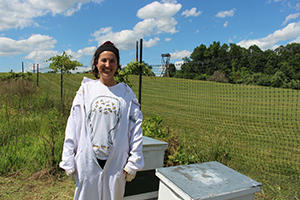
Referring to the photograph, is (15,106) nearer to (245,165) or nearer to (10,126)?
(10,126)

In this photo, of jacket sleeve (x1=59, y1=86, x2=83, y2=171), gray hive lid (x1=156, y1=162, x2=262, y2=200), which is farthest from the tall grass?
gray hive lid (x1=156, y1=162, x2=262, y2=200)

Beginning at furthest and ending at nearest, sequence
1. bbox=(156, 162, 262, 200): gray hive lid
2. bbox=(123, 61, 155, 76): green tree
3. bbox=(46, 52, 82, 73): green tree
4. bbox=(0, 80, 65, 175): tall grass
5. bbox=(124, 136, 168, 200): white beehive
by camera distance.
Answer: bbox=(46, 52, 82, 73): green tree, bbox=(123, 61, 155, 76): green tree, bbox=(0, 80, 65, 175): tall grass, bbox=(124, 136, 168, 200): white beehive, bbox=(156, 162, 262, 200): gray hive lid

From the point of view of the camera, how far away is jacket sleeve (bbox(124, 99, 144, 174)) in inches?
61.6

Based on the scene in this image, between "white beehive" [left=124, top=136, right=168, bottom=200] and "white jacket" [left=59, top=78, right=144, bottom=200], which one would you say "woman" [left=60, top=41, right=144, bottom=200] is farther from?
"white beehive" [left=124, top=136, right=168, bottom=200]

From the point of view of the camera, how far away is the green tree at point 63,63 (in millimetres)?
7559

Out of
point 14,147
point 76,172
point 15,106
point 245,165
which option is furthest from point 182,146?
point 15,106

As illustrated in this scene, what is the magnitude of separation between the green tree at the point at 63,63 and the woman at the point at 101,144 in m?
6.70

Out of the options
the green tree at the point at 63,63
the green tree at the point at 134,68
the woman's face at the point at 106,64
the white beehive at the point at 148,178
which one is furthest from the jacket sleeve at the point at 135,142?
the green tree at the point at 63,63

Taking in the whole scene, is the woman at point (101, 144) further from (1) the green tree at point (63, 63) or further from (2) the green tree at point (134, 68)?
(1) the green tree at point (63, 63)

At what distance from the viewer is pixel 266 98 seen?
16891mm

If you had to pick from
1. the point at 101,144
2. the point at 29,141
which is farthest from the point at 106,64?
the point at 29,141

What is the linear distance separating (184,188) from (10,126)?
483 cm

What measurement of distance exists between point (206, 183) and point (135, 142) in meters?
0.70

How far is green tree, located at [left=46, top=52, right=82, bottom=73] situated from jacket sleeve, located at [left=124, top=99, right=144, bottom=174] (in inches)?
270
